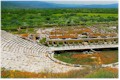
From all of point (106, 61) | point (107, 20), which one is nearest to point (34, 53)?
point (106, 61)

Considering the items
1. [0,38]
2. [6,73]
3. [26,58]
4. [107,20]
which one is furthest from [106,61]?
[107,20]

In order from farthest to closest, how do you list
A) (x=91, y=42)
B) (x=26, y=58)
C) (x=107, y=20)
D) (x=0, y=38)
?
(x=107, y=20) < (x=91, y=42) < (x=0, y=38) < (x=26, y=58)

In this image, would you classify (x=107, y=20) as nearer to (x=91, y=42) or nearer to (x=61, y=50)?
(x=91, y=42)

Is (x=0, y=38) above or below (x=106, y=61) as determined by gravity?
above

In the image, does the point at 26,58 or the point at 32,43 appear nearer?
the point at 26,58

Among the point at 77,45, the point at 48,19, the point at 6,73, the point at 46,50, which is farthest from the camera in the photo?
the point at 48,19

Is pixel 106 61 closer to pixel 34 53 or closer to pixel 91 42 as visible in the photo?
pixel 34 53
